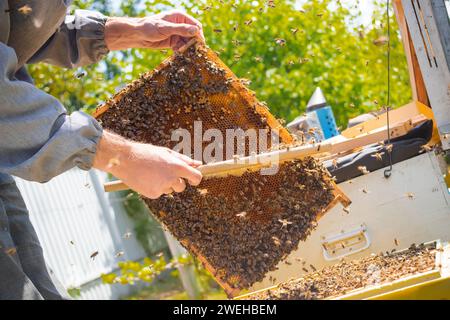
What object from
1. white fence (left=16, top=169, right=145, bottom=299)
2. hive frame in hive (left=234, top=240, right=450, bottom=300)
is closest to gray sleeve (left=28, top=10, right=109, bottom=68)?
hive frame in hive (left=234, top=240, right=450, bottom=300)

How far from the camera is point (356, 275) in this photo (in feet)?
9.96

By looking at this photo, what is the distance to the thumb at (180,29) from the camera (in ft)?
11.5

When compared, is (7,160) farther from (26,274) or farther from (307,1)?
(307,1)

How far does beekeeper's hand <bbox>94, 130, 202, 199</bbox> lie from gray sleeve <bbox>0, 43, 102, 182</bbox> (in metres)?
0.07

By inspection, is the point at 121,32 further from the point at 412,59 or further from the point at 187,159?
the point at 412,59

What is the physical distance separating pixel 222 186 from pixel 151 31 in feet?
3.20

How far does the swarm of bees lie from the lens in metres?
2.84

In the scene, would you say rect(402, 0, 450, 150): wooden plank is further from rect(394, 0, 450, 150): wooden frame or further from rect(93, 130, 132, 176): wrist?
rect(93, 130, 132, 176): wrist

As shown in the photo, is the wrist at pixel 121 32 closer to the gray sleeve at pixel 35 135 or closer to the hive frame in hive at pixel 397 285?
the gray sleeve at pixel 35 135

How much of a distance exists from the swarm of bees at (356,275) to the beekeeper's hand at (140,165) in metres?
0.86

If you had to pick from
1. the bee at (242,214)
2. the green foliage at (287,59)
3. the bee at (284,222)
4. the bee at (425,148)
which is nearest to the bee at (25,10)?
the bee at (242,214)

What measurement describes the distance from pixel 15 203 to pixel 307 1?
5.08 m

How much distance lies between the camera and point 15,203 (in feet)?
9.19
